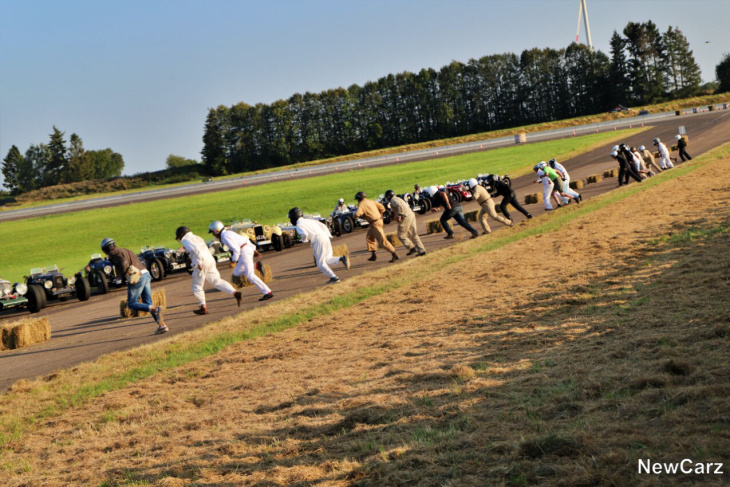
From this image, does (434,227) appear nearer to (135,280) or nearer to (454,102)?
(135,280)

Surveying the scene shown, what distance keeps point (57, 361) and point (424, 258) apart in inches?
367

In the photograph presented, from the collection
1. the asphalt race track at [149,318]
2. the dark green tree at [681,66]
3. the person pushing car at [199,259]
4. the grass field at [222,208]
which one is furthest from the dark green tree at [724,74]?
the person pushing car at [199,259]

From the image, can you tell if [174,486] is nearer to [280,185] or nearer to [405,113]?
[280,185]

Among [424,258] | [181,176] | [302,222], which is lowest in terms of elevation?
[424,258]

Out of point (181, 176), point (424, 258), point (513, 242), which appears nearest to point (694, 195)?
point (513, 242)

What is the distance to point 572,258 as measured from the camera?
45.6ft

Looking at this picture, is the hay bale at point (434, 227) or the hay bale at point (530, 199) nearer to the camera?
the hay bale at point (434, 227)

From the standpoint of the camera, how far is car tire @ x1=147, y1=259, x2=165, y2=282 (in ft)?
82.8

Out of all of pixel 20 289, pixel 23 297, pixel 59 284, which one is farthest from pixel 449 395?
pixel 59 284

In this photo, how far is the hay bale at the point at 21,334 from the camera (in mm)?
14695

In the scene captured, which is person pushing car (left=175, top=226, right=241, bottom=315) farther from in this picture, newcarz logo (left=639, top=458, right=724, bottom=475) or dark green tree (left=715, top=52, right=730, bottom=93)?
dark green tree (left=715, top=52, right=730, bottom=93)

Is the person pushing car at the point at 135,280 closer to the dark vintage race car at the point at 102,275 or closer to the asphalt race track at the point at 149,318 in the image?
the asphalt race track at the point at 149,318

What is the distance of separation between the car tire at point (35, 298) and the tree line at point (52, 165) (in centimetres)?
9980

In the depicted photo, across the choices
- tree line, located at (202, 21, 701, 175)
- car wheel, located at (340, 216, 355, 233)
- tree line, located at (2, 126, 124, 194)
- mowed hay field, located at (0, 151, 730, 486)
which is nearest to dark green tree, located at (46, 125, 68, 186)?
tree line, located at (2, 126, 124, 194)
